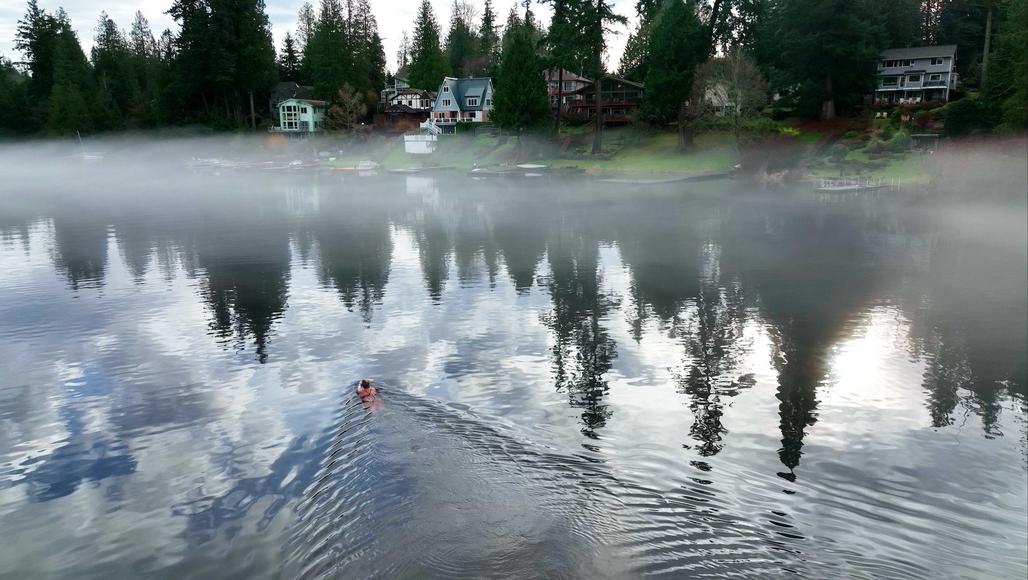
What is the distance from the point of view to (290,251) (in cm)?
4191

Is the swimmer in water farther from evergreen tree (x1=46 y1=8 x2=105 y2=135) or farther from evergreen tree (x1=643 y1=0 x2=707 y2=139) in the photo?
evergreen tree (x1=46 y1=8 x2=105 y2=135)

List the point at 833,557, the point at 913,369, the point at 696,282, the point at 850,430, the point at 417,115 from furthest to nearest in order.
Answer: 1. the point at 417,115
2. the point at 696,282
3. the point at 913,369
4. the point at 850,430
5. the point at 833,557

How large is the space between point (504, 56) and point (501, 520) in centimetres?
8777

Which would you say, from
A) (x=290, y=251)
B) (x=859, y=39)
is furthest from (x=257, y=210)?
(x=859, y=39)

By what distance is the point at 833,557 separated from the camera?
1209 cm

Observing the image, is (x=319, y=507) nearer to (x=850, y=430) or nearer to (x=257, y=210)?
(x=850, y=430)

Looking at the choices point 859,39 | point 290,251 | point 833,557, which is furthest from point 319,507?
point 859,39

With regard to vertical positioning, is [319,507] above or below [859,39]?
below

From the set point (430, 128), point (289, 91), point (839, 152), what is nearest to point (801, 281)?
point (839, 152)

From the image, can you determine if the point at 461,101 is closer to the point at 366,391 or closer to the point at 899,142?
the point at 899,142

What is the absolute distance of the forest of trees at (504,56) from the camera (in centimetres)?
8081

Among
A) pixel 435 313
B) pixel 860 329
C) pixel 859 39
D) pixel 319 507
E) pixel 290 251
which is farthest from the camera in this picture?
pixel 859 39

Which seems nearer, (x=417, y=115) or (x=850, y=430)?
(x=850, y=430)

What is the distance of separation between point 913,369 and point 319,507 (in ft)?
55.8
